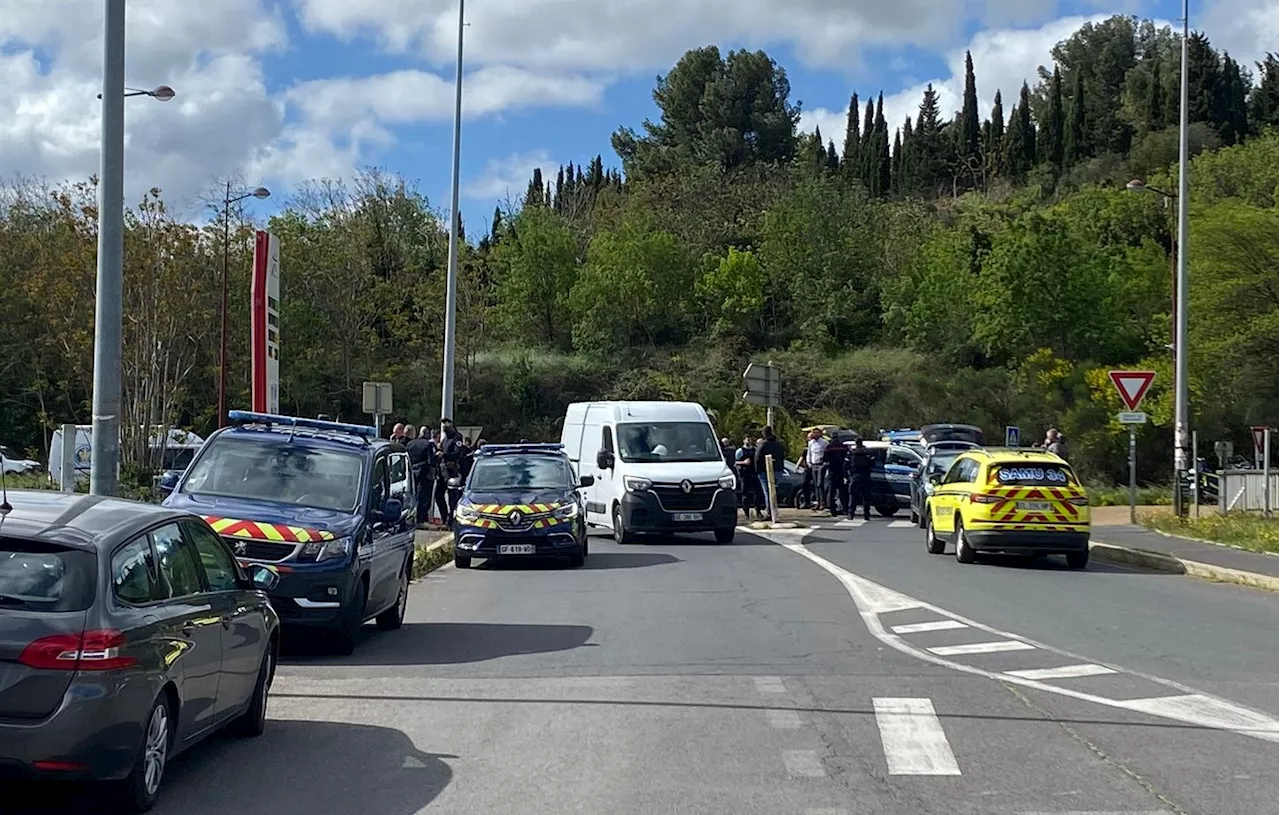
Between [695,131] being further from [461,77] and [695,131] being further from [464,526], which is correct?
[464,526]

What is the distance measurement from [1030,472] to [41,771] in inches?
650

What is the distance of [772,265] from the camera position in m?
64.8

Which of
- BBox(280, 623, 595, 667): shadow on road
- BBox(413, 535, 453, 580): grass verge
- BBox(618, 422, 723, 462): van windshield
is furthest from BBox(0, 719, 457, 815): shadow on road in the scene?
BBox(618, 422, 723, 462): van windshield

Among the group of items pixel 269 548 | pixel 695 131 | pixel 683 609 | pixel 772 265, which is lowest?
pixel 683 609

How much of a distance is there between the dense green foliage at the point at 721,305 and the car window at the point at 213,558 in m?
29.3

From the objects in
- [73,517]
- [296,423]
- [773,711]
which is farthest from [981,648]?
[73,517]

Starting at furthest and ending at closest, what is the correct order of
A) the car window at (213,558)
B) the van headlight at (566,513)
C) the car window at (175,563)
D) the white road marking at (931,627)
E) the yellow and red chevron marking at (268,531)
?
the van headlight at (566,513), the white road marking at (931,627), the yellow and red chevron marking at (268,531), the car window at (213,558), the car window at (175,563)

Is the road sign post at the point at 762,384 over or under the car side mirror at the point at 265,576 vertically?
over

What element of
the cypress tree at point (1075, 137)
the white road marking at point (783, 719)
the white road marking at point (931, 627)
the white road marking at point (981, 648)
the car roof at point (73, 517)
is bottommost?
the white road marking at point (931, 627)

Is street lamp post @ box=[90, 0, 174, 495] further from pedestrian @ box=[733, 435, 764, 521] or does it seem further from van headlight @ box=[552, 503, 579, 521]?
pedestrian @ box=[733, 435, 764, 521]

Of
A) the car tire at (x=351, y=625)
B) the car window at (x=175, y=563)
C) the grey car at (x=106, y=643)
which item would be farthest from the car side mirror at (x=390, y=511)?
the car window at (x=175, y=563)

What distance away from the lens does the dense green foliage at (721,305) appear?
40625 millimetres

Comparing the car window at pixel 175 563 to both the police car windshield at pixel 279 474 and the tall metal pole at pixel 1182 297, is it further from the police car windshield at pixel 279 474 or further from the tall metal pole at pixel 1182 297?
the tall metal pole at pixel 1182 297

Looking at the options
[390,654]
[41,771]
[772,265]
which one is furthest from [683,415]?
[772,265]
